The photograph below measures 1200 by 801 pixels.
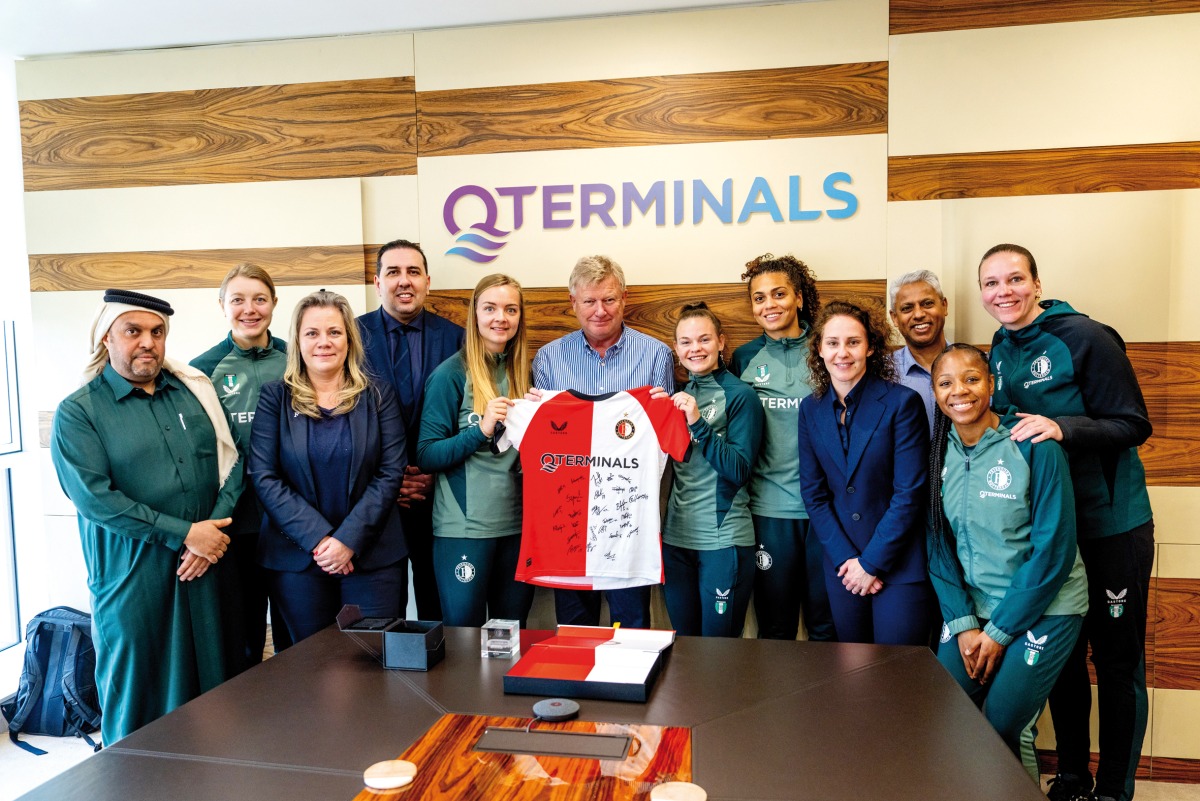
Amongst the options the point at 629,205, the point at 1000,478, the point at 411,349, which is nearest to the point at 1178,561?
the point at 1000,478

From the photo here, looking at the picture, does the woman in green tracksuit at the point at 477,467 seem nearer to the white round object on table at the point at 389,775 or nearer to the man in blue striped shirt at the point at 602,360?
the man in blue striped shirt at the point at 602,360

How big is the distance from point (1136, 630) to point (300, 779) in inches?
110

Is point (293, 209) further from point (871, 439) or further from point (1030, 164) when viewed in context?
point (1030, 164)

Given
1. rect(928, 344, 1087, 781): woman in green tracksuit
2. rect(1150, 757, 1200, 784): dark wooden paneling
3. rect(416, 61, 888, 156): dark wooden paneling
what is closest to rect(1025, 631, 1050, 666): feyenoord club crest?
rect(928, 344, 1087, 781): woman in green tracksuit

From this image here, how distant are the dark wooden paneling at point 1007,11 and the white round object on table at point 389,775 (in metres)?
3.41

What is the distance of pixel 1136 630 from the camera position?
2.88 metres

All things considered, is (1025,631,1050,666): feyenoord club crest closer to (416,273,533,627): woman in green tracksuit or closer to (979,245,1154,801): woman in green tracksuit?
(979,245,1154,801): woman in green tracksuit

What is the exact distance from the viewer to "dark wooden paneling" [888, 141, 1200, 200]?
3367 mm

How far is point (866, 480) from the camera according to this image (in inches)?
112

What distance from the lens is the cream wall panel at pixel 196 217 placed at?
13.0 feet

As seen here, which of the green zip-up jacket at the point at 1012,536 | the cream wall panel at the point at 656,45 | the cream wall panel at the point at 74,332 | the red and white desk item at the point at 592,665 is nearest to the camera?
the red and white desk item at the point at 592,665

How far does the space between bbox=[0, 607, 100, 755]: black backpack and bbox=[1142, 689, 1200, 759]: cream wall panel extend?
4682mm

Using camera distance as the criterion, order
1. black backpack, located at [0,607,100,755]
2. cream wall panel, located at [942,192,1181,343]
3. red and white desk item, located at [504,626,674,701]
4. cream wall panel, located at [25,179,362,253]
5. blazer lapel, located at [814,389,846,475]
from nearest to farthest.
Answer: red and white desk item, located at [504,626,674,701]
blazer lapel, located at [814,389,846,475]
cream wall panel, located at [942,192,1181,343]
black backpack, located at [0,607,100,755]
cream wall panel, located at [25,179,362,253]
